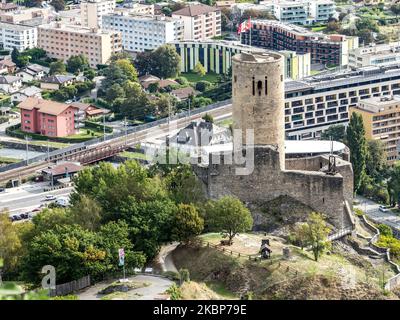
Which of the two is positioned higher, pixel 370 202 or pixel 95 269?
pixel 95 269

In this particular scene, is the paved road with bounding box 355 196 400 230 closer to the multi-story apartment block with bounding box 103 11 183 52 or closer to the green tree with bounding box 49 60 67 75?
the green tree with bounding box 49 60 67 75

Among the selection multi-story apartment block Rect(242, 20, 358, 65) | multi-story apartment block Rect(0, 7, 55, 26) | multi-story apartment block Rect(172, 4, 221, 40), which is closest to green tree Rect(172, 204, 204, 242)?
multi-story apartment block Rect(242, 20, 358, 65)

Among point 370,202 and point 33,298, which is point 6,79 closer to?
point 370,202

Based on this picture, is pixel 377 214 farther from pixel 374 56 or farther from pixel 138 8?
pixel 138 8

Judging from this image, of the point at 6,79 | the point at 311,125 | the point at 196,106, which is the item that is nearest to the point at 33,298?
the point at 311,125

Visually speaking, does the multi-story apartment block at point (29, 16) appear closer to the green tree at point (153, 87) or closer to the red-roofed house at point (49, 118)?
the green tree at point (153, 87)

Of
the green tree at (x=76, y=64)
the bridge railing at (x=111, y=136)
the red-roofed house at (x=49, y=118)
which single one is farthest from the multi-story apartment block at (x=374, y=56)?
the red-roofed house at (x=49, y=118)
